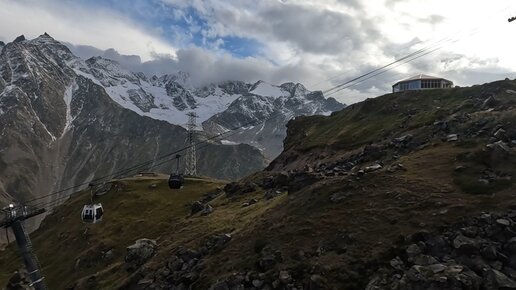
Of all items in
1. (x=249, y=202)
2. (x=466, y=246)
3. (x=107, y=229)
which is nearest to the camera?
(x=466, y=246)

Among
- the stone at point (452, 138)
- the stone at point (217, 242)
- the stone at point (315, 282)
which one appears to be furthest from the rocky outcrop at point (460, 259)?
the stone at point (452, 138)

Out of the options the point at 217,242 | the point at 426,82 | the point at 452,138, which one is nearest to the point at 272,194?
the point at 217,242

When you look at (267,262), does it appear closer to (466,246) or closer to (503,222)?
(466,246)

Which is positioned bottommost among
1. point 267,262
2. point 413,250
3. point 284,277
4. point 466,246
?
point 284,277

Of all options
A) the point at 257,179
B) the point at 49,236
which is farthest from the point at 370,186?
the point at 49,236

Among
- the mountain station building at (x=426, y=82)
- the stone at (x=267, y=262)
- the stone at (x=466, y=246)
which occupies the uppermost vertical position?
the mountain station building at (x=426, y=82)

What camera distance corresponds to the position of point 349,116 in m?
142

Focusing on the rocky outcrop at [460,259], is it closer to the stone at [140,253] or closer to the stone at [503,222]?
the stone at [503,222]

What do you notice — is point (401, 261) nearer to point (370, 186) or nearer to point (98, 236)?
point (370, 186)

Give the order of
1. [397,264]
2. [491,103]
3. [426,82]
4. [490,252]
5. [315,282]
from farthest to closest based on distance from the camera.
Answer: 1. [426,82]
2. [491,103]
3. [315,282]
4. [397,264]
5. [490,252]

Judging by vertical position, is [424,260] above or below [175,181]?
below

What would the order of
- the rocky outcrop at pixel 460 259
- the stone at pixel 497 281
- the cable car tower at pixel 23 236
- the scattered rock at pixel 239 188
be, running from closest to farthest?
the stone at pixel 497 281 < the rocky outcrop at pixel 460 259 < the cable car tower at pixel 23 236 < the scattered rock at pixel 239 188

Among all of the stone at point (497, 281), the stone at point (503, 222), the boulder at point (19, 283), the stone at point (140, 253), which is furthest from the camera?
the boulder at point (19, 283)

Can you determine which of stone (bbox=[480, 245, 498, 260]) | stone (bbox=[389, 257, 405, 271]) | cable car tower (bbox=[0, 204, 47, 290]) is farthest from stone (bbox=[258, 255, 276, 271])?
cable car tower (bbox=[0, 204, 47, 290])
